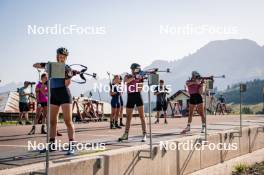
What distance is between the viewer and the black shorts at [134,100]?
32.2 ft

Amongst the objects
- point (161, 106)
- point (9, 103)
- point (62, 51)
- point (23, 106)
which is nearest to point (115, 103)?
point (23, 106)

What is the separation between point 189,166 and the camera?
29.6ft

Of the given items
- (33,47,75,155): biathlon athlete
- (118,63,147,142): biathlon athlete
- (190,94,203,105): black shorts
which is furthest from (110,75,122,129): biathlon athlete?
(33,47,75,155): biathlon athlete

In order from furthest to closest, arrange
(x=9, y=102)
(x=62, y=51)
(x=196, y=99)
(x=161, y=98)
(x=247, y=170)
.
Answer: (x=9, y=102) < (x=161, y=98) < (x=196, y=99) < (x=247, y=170) < (x=62, y=51)

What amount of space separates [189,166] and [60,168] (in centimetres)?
445

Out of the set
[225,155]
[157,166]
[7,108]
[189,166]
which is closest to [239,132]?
[225,155]

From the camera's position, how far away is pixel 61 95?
24.3 ft

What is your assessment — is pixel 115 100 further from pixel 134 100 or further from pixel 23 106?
pixel 23 106

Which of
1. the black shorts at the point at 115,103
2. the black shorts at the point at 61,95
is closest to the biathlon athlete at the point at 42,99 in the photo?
the black shorts at the point at 115,103

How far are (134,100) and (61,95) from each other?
9.30 ft

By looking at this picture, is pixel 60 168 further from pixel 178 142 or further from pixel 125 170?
pixel 178 142

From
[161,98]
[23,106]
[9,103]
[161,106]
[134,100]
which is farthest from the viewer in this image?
[9,103]

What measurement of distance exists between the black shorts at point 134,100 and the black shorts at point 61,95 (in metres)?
2.68

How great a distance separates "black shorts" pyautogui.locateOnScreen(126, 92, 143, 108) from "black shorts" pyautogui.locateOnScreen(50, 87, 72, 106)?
2.68 m
